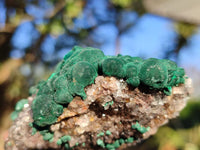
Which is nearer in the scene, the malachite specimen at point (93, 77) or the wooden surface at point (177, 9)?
the malachite specimen at point (93, 77)

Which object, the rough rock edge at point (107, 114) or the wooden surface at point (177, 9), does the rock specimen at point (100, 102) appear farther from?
the wooden surface at point (177, 9)

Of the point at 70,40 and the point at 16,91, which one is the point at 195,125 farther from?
the point at 16,91

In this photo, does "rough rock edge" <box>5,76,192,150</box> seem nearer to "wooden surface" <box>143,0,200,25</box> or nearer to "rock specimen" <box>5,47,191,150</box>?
"rock specimen" <box>5,47,191,150</box>

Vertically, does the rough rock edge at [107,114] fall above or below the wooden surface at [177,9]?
below

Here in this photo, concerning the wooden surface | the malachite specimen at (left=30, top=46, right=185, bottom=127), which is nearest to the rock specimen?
the malachite specimen at (left=30, top=46, right=185, bottom=127)

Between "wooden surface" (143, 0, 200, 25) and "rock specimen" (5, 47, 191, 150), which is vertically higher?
"wooden surface" (143, 0, 200, 25)

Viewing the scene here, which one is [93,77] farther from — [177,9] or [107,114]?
[177,9]

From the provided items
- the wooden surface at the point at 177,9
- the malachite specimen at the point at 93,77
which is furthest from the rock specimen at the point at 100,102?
the wooden surface at the point at 177,9
